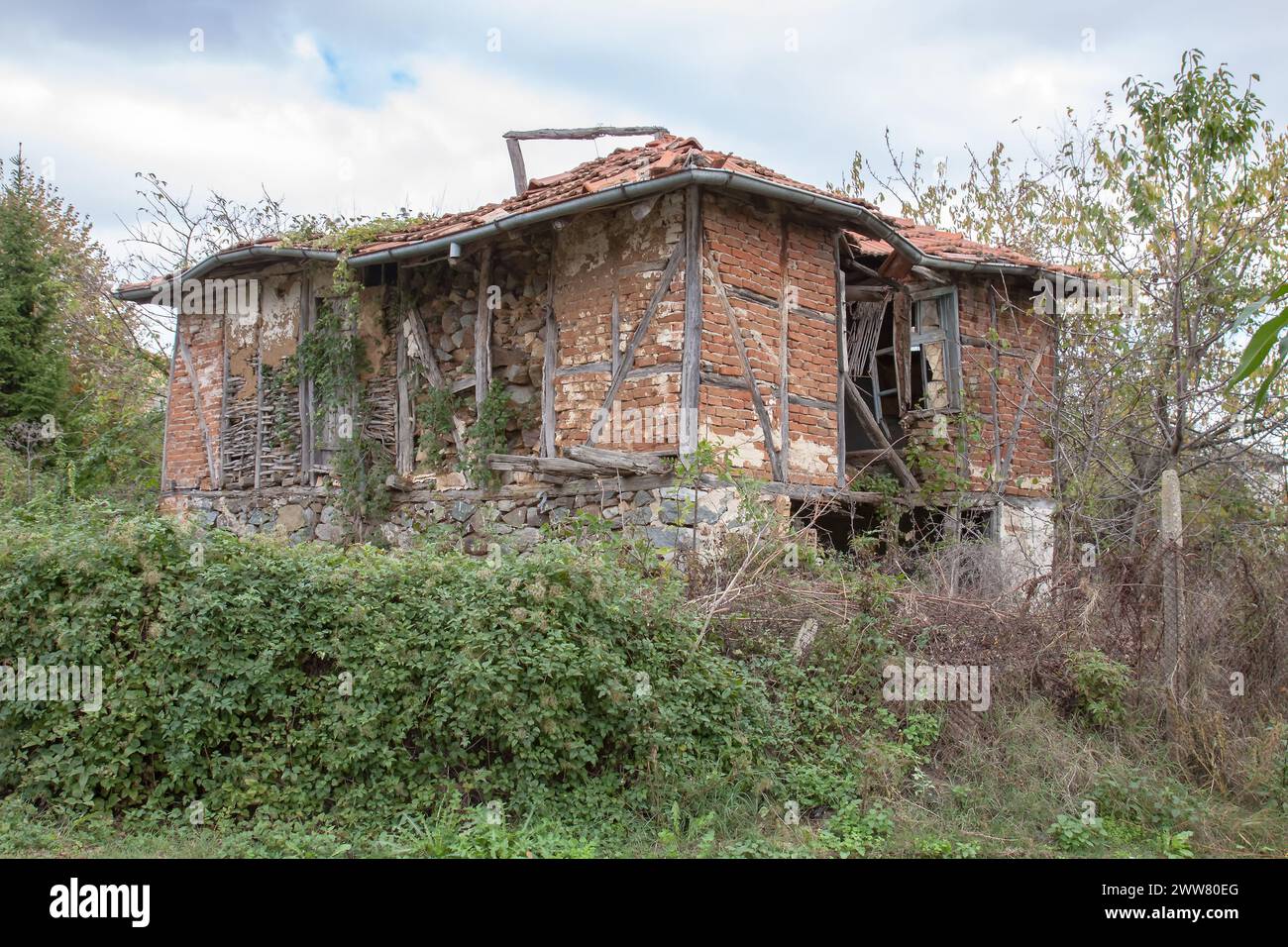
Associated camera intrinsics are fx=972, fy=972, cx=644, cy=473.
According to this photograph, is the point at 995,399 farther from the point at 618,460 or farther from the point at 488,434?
the point at 488,434

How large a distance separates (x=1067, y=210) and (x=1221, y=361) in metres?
4.53

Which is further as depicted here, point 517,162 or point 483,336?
point 517,162

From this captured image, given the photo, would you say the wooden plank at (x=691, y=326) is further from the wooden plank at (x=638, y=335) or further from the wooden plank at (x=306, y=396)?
the wooden plank at (x=306, y=396)

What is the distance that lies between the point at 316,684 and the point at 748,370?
16.8ft

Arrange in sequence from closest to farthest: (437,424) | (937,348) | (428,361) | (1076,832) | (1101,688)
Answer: (1076,832) < (1101,688) < (437,424) < (428,361) < (937,348)

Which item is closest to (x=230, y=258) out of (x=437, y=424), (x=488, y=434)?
(x=437, y=424)

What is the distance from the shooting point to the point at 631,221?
949cm

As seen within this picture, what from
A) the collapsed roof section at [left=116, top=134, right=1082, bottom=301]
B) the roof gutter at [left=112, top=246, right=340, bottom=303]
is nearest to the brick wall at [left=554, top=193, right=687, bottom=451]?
the collapsed roof section at [left=116, top=134, right=1082, bottom=301]

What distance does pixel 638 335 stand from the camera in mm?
9195

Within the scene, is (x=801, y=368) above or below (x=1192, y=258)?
below

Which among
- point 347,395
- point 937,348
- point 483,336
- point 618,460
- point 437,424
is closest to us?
point 618,460

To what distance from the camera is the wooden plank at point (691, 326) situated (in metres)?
8.80
